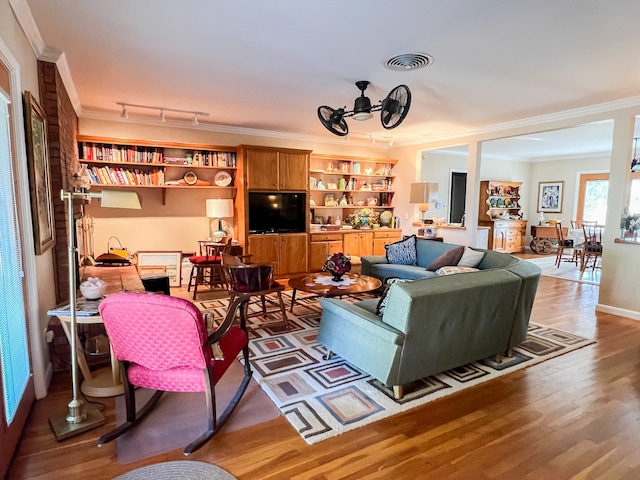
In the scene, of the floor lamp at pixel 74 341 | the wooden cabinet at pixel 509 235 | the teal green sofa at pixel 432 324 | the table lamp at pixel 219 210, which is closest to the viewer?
the floor lamp at pixel 74 341

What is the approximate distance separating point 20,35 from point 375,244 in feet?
19.2

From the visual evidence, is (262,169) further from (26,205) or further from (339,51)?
(26,205)

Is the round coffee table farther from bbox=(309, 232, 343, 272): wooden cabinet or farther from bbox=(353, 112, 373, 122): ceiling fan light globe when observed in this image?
bbox=(309, 232, 343, 272): wooden cabinet

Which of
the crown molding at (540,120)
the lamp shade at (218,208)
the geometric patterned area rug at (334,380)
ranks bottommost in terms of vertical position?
the geometric patterned area rug at (334,380)

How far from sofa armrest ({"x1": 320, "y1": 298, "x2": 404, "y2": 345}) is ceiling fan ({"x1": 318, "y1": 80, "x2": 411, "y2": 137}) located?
1.75m

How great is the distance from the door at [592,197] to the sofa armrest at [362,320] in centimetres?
911

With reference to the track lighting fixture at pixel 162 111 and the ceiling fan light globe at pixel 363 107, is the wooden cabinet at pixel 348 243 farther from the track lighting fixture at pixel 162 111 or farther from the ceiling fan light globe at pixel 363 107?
the ceiling fan light globe at pixel 363 107

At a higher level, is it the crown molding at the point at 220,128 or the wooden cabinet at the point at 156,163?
the crown molding at the point at 220,128

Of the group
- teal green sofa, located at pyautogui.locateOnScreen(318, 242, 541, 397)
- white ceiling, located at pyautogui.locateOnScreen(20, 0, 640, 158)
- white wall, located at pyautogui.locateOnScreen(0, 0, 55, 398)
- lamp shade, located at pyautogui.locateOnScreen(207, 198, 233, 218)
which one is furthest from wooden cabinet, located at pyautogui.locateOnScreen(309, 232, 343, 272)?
white wall, located at pyautogui.locateOnScreen(0, 0, 55, 398)

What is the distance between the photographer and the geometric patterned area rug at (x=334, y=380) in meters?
2.31

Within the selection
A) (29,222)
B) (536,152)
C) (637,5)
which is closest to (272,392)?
(29,222)

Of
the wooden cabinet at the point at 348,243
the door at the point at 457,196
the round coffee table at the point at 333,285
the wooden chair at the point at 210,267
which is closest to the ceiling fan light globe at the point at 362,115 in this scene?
the round coffee table at the point at 333,285

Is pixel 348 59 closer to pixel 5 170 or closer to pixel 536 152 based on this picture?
pixel 5 170

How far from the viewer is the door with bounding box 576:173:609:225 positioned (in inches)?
355
